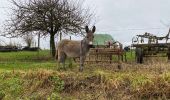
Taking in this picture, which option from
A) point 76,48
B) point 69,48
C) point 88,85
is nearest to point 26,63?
point 69,48

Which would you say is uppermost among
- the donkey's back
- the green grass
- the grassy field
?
the donkey's back

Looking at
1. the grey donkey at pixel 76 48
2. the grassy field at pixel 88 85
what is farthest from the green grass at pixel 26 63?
the grassy field at pixel 88 85

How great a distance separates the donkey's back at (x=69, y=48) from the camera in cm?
1955

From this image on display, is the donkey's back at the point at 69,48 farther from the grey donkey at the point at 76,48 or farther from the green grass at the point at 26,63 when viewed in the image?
the green grass at the point at 26,63

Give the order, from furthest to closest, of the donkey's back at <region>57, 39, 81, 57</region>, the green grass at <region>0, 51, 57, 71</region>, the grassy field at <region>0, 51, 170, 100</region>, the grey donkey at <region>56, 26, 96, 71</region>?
the green grass at <region>0, 51, 57, 71</region> → the donkey's back at <region>57, 39, 81, 57</region> → the grey donkey at <region>56, 26, 96, 71</region> → the grassy field at <region>0, 51, 170, 100</region>

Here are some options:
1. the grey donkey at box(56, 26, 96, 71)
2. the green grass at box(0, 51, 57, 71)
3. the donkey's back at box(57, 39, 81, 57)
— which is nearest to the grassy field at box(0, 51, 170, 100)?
the grey donkey at box(56, 26, 96, 71)

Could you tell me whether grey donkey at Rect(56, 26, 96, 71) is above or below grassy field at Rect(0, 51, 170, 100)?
above

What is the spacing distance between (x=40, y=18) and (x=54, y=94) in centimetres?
2080

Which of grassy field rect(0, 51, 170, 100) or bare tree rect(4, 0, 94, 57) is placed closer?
grassy field rect(0, 51, 170, 100)

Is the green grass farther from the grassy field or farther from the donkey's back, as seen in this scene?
the grassy field

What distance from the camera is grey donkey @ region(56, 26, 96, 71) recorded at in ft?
61.7

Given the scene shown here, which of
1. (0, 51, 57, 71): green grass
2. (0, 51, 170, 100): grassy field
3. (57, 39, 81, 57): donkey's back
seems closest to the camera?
(0, 51, 170, 100): grassy field

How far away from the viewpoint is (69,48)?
1988 cm

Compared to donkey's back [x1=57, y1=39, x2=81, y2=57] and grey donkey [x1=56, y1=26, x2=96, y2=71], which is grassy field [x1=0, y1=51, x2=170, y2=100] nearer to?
grey donkey [x1=56, y1=26, x2=96, y2=71]
